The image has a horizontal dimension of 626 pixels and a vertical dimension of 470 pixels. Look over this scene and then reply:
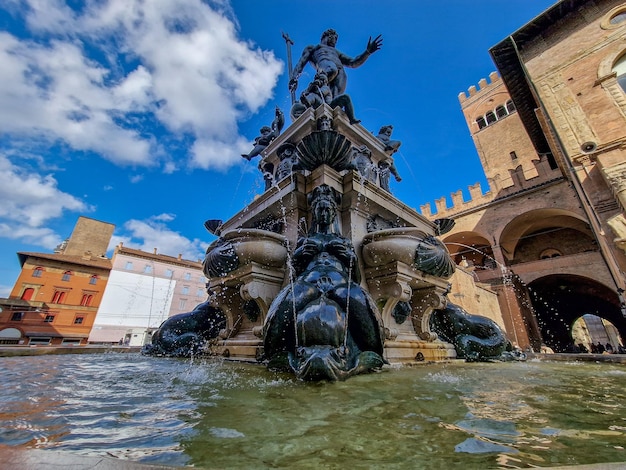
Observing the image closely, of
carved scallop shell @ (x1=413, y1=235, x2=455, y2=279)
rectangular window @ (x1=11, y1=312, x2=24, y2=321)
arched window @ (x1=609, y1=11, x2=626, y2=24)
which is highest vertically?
arched window @ (x1=609, y1=11, x2=626, y2=24)

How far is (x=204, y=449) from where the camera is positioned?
85 centimetres

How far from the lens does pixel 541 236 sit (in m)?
20.8

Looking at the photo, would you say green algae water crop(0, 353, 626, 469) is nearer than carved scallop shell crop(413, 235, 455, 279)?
Yes

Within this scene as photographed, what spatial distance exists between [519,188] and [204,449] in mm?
24280

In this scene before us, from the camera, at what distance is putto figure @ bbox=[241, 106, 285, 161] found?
22.4 ft

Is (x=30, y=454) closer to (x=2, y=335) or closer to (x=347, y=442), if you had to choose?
(x=347, y=442)

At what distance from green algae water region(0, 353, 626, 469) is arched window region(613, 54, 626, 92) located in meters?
18.7

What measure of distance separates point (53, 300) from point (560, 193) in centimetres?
4087

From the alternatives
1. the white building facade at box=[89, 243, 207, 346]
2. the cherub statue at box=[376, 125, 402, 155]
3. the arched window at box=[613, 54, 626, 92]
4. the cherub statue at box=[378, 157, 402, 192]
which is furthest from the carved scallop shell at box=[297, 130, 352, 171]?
the white building facade at box=[89, 243, 207, 346]

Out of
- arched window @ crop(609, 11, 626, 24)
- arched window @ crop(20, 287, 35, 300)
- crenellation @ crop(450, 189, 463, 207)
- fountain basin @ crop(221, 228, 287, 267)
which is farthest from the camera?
arched window @ crop(20, 287, 35, 300)

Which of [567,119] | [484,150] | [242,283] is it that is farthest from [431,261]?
[484,150]

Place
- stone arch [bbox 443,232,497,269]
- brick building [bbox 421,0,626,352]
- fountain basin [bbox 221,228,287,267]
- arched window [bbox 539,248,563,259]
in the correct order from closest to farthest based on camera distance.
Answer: fountain basin [bbox 221,228,287,267], brick building [bbox 421,0,626,352], arched window [bbox 539,248,563,259], stone arch [bbox 443,232,497,269]

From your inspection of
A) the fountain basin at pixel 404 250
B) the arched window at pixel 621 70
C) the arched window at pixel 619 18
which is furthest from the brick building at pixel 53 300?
the arched window at pixel 619 18

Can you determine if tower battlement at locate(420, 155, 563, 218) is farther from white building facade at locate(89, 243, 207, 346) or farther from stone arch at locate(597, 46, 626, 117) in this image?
white building facade at locate(89, 243, 207, 346)
